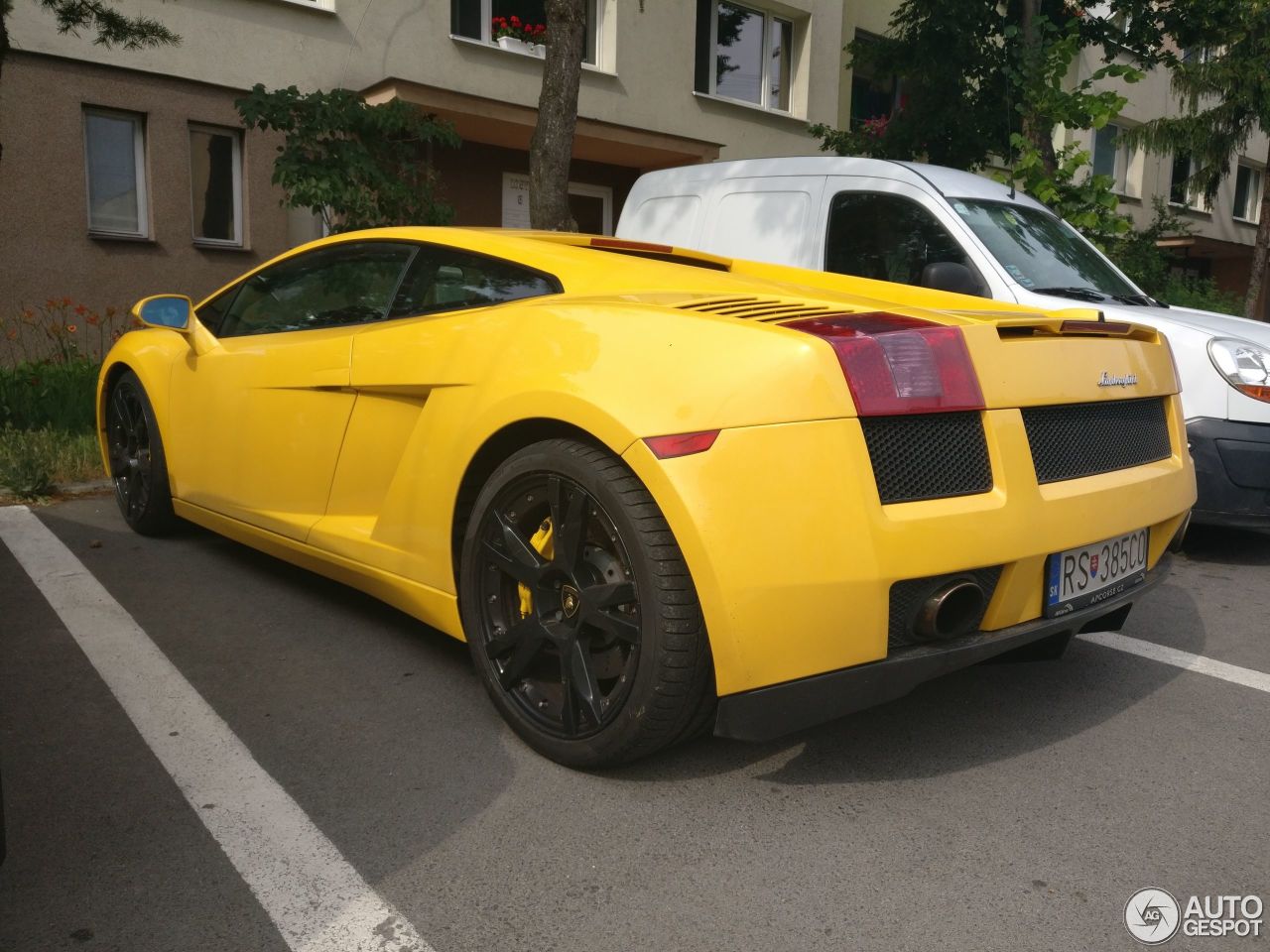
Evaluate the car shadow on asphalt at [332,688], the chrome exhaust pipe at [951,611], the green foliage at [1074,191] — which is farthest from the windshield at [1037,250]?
the car shadow on asphalt at [332,688]

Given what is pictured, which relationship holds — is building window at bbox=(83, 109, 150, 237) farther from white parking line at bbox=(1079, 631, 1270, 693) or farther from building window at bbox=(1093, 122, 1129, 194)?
building window at bbox=(1093, 122, 1129, 194)

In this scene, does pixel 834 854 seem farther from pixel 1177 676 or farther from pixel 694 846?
pixel 1177 676

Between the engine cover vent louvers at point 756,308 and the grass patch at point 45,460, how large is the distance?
15.6 feet

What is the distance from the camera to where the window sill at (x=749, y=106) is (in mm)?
16609

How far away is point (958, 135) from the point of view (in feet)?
47.1

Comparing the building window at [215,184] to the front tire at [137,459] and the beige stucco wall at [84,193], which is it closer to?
the beige stucco wall at [84,193]

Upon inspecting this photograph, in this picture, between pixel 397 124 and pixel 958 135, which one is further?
pixel 958 135

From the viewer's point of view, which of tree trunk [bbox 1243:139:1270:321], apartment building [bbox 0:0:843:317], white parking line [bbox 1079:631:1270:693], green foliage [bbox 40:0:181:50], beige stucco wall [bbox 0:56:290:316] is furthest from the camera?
tree trunk [bbox 1243:139:1270:321]

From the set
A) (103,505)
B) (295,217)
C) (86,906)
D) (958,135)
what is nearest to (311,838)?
(86,906)

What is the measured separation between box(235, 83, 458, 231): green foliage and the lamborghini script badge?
7656 millimetres

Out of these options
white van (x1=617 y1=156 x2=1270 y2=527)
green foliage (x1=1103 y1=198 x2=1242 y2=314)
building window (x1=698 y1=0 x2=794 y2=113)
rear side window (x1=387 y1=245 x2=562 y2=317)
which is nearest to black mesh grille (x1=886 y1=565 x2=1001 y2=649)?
rear side window (x1=387 y1=245 x2=562 y2=317)

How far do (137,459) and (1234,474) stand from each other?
4784 mm

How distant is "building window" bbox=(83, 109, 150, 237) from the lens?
38.2 feet

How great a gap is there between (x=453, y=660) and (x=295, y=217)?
10.3 meters
